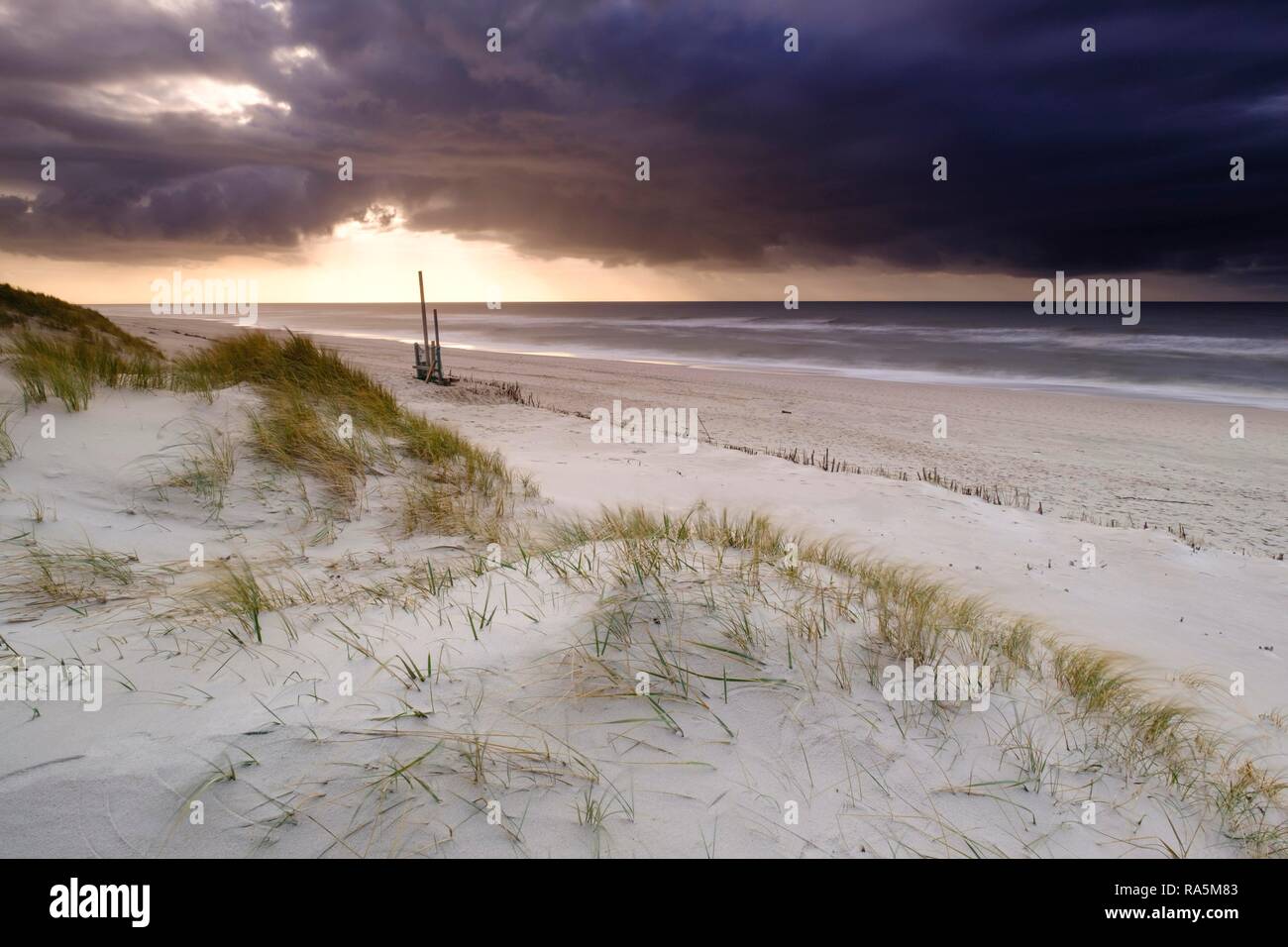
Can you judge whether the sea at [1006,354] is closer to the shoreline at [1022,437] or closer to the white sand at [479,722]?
the shoreline at [1022,437]

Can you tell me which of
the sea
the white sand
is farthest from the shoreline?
the sea

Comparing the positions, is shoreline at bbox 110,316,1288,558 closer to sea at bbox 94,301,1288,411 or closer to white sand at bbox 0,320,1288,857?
white sand at bbox 0,320,1288,857

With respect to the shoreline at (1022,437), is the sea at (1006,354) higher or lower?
higher

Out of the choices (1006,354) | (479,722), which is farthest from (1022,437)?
(1006,354)

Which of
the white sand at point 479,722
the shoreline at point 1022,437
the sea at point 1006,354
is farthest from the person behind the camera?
the sea at point 1006,354

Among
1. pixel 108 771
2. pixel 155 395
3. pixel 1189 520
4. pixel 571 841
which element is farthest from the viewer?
pixel 1189 520

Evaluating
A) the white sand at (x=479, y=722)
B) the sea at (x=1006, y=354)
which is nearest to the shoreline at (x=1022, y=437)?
the white sand at (x=479, y=722)

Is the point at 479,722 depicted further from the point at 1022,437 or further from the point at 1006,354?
the point at 1006,354

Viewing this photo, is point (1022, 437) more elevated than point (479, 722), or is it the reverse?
point (1022, 437)

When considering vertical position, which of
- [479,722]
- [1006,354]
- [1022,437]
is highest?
[1006,354]
